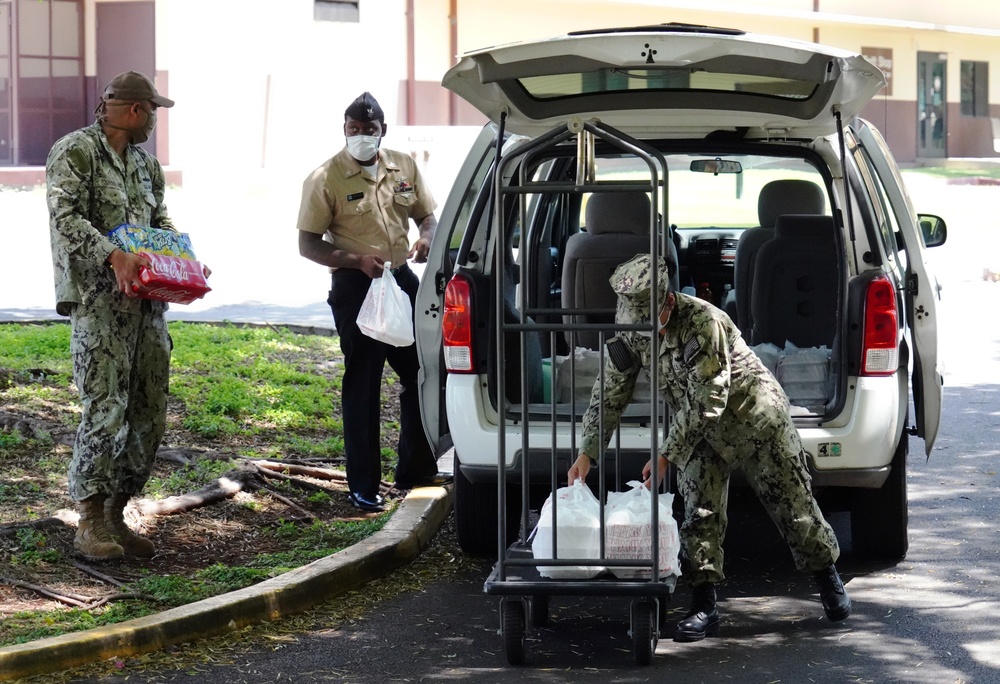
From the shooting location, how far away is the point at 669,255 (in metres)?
5.80

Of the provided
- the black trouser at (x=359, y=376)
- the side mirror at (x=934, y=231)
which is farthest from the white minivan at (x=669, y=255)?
the side mirror at (x=934, y=231)

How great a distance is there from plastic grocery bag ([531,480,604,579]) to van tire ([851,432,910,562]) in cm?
156

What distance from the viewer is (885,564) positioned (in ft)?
20.0

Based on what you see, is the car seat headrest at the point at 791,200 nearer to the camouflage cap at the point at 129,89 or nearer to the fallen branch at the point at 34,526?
the camouflage cap at the point at 129,89

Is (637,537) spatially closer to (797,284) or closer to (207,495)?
(797,284)

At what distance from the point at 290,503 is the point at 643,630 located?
8.71 feet

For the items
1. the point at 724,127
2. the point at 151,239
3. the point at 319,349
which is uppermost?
the point at 724,127

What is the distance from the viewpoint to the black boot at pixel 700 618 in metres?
5.02

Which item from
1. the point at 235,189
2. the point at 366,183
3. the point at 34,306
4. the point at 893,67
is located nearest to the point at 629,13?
the point at 893,67

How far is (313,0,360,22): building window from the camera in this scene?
2688 cm

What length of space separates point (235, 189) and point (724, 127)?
819 inches

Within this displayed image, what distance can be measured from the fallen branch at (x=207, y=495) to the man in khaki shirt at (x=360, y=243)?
0.54 m

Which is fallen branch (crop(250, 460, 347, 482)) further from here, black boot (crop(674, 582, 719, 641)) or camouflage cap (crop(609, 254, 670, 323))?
camouflage cap (crop(609, 254, 670, 323))

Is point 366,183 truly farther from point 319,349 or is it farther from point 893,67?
point 893,67
